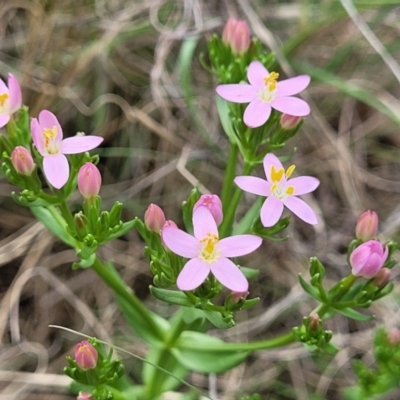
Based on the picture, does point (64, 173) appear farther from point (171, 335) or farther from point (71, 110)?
point (71, 110)

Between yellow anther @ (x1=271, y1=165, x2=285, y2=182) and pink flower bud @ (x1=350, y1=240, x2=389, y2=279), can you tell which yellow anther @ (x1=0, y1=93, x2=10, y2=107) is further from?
pink flower bud @ (x1=350, y1=240, x2=389, y2=279)

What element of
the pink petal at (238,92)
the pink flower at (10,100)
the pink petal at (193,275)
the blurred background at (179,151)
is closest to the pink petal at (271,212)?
the pink petal at (193,275)

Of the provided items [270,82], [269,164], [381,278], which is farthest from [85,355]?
[270,82]

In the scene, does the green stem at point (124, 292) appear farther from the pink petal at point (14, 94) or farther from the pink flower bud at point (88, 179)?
the pink petal at point (14, 94)

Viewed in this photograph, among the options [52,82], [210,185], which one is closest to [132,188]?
[210,185]

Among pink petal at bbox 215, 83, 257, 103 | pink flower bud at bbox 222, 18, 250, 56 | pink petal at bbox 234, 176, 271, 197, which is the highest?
pink flower bud at bbox 222, 18, 250, 56

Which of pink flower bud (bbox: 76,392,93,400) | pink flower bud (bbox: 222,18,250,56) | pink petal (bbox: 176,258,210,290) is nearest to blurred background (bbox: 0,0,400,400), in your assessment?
pink flower bud (bbox: 222,18,250,56)

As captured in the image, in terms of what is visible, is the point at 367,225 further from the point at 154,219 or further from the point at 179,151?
the point at 179,151
